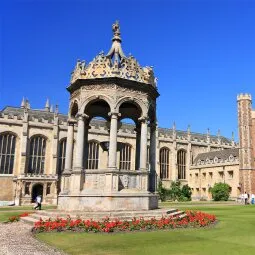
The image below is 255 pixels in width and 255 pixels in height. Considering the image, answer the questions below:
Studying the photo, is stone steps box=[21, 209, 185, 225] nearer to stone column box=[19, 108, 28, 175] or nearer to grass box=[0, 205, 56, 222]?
grass box=[0, 205, 56, 222]

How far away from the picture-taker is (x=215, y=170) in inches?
2410

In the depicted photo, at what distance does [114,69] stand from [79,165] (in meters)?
5.16

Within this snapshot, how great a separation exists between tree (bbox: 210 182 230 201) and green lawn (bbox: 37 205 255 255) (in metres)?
42.4

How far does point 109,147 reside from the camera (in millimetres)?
15586

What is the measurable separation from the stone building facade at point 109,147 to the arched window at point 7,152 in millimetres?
143

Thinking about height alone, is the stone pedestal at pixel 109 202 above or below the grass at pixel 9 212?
above

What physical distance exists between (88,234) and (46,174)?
40395mm

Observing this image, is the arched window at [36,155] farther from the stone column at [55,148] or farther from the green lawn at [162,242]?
the green lawn at [162,242]

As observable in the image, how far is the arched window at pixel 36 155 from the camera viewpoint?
5122 centimetres

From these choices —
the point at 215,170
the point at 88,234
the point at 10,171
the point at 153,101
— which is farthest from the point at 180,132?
the point at 88,234

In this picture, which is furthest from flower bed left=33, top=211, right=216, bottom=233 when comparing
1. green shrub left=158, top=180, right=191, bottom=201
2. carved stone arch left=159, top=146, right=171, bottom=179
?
carved stone arch left=159, top=146, right=171, bottom=179

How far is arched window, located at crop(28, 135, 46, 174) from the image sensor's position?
5122cm

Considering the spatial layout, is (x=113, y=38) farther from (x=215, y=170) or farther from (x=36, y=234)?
(x=215, y=170)

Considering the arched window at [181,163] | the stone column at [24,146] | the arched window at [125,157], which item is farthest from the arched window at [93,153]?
the arched window at [181,163]
